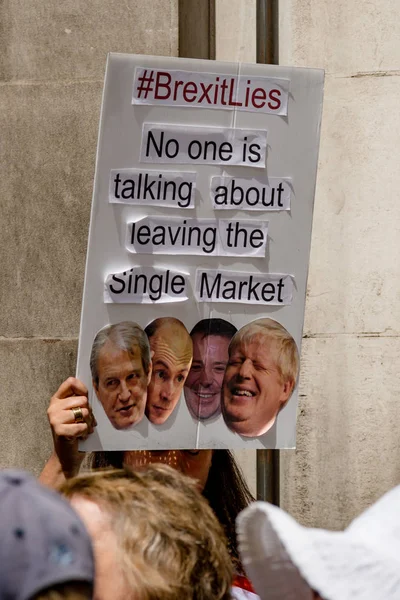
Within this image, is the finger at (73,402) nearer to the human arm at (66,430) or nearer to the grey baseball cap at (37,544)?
the human arm at (66,430)

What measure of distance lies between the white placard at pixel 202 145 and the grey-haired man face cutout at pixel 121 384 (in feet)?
2.16

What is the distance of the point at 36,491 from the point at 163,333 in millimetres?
2192

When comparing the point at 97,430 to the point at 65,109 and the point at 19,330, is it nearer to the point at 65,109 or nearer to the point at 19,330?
A: the point at 19,330

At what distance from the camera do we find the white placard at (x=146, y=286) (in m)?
3.51

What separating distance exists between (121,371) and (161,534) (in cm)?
162

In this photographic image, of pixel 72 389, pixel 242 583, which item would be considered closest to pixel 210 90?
pixel 72 389

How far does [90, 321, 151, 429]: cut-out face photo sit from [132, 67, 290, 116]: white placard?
0.77 meters

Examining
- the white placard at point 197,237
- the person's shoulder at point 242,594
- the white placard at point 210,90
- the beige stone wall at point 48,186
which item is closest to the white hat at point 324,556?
the person's shoulder at point 242,594

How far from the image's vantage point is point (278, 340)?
3.60m

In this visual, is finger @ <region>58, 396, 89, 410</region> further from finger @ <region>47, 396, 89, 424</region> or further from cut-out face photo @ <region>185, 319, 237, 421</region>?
cut-out face photo @ <region>185, 319, 237, 421</region>

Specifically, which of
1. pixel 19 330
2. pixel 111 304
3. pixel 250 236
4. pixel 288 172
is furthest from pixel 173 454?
pixel 19 330

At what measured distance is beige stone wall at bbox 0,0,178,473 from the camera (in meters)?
5.00

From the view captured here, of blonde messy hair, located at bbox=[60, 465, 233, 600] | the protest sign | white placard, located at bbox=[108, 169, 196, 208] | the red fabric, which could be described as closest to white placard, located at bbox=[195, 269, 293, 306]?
the protest sign

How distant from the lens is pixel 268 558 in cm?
184
